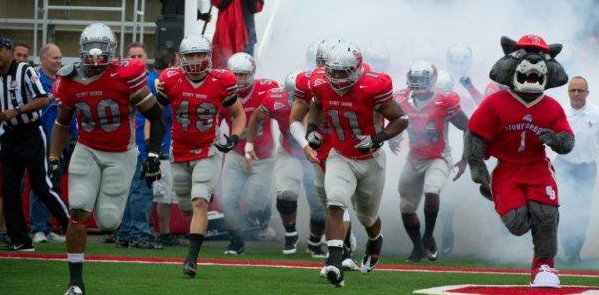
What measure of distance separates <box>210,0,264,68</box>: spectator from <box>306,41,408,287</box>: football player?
441 centimetres

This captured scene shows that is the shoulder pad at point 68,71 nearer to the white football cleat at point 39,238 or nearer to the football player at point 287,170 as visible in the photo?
the football player at point 287,170

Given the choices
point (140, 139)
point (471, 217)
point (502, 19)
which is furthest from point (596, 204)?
point (140, 139)

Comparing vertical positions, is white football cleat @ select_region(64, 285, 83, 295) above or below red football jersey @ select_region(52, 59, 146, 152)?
below

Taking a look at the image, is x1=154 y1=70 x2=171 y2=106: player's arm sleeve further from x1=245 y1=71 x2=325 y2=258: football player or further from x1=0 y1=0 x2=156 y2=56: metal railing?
x1=0 y1=0 x2=156 y2=56: metal railing

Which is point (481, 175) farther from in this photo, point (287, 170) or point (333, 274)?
point (287, 170)

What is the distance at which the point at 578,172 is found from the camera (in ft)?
43.8

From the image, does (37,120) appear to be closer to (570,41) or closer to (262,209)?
(262,209)

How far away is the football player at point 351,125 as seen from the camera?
33.1 feet

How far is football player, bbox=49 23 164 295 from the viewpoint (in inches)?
374

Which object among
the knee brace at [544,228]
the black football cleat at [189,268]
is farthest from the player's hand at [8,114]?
the knee brace at [544,228]

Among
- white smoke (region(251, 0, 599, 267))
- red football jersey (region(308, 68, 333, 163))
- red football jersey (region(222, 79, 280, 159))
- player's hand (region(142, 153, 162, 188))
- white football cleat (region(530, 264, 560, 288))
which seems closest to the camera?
white football cleat (region(530, 264, 560, 288))

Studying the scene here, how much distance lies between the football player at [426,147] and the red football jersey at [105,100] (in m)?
4.03

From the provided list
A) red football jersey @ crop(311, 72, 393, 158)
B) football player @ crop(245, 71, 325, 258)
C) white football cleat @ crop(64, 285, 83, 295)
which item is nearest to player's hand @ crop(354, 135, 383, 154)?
red football jersey @ crop(311, 72, 393, 158)

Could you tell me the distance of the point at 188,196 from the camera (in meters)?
11.2
